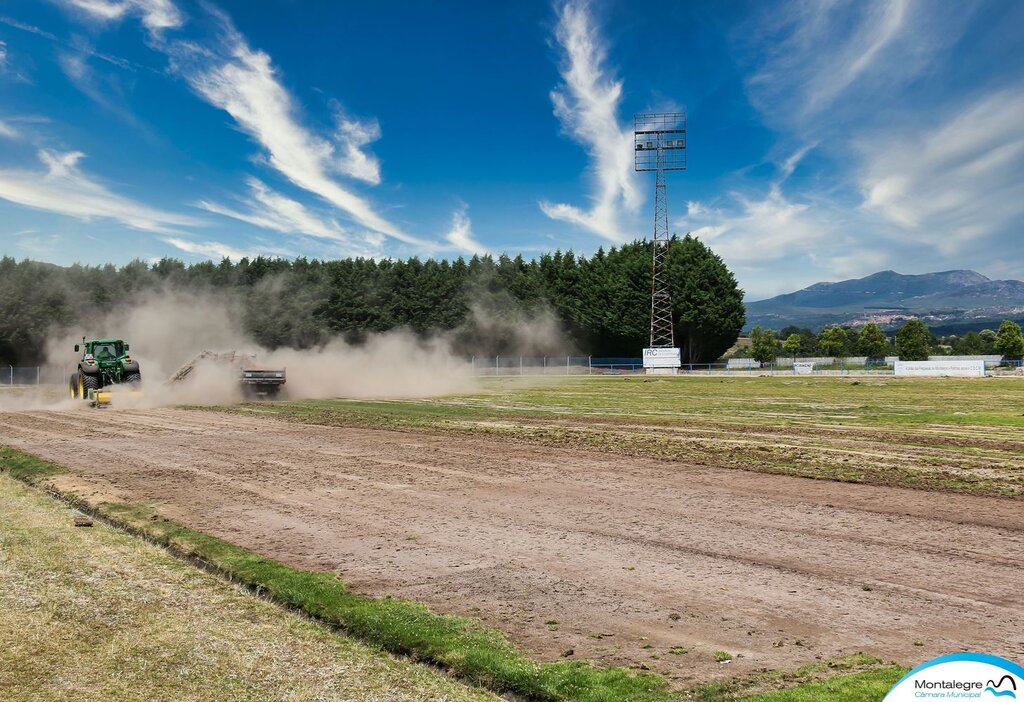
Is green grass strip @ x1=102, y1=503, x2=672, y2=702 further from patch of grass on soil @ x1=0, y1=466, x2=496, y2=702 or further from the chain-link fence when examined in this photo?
the chain-link fence

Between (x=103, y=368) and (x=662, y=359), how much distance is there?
5734 cm

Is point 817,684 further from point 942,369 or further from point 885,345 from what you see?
point 885,345

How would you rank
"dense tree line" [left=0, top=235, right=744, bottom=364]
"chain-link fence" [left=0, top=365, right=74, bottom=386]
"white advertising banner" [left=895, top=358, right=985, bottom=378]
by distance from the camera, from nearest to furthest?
"chain-link fence" [left=0, top=365, right=74, bottom=386], "white advertising banner" [left=895, top=358, right=985, bottom=378], "dense tree line" [left=0, top=235, right=744, bottom=364]

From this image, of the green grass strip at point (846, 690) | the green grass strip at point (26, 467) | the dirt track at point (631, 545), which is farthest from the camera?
the green grass strip at point (26, 467)

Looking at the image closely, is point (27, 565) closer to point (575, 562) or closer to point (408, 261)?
point (575, 562)

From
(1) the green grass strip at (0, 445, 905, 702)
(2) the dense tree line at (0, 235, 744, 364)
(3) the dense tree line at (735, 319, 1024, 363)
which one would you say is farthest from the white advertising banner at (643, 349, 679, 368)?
(1) the green grass strip at (0, 445, 905, 702)

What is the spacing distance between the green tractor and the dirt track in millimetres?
19761

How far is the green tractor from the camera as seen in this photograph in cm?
3622

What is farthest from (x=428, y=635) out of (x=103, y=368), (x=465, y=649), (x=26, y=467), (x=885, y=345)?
(x=885, y=345)

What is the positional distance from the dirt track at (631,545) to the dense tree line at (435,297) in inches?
2715

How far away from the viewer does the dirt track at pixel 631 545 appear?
6.91 m

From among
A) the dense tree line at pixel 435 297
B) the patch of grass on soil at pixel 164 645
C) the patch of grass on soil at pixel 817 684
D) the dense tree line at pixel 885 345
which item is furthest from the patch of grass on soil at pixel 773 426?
the dense tree line at pixel 885 345

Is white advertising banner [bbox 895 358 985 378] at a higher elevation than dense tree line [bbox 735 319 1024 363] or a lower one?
lower

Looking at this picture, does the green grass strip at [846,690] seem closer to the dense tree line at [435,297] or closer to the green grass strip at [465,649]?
the green grass strip at [465,649]
